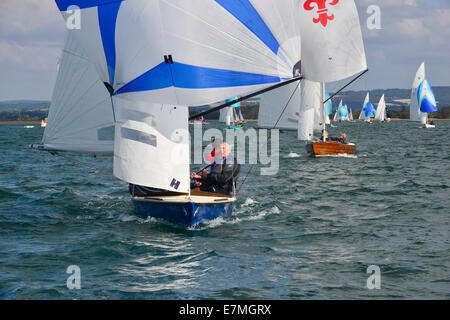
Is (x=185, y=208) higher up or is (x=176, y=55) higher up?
(x=176, y=55)

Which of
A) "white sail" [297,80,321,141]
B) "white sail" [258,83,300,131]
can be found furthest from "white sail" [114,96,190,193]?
"white sail" [258,83,300,131]

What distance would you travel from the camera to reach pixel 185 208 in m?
11.5

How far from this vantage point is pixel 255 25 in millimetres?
10734

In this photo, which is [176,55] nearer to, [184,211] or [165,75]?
[165,75]

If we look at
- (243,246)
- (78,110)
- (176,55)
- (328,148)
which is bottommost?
(243,246)

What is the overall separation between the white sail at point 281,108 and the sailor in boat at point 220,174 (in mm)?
16707

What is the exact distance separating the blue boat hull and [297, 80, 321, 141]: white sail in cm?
1724

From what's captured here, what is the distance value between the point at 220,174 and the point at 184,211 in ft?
5.89

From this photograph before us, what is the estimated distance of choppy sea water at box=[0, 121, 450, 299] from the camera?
8.40 m

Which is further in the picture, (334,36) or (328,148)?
(328,148)

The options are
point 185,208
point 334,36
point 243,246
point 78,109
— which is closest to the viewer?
point 243,246

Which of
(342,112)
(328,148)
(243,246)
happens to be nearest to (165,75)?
(243,246)

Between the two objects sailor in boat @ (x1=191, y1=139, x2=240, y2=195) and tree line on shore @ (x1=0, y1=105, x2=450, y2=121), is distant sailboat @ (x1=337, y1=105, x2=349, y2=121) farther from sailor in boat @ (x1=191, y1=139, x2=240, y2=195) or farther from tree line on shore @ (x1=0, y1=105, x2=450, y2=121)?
sailor in boat @ (x1=191, y1=139, x2=240, y2=195)

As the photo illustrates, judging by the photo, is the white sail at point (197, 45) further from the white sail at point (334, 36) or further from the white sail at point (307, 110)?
the white sail at point (307, 110)
